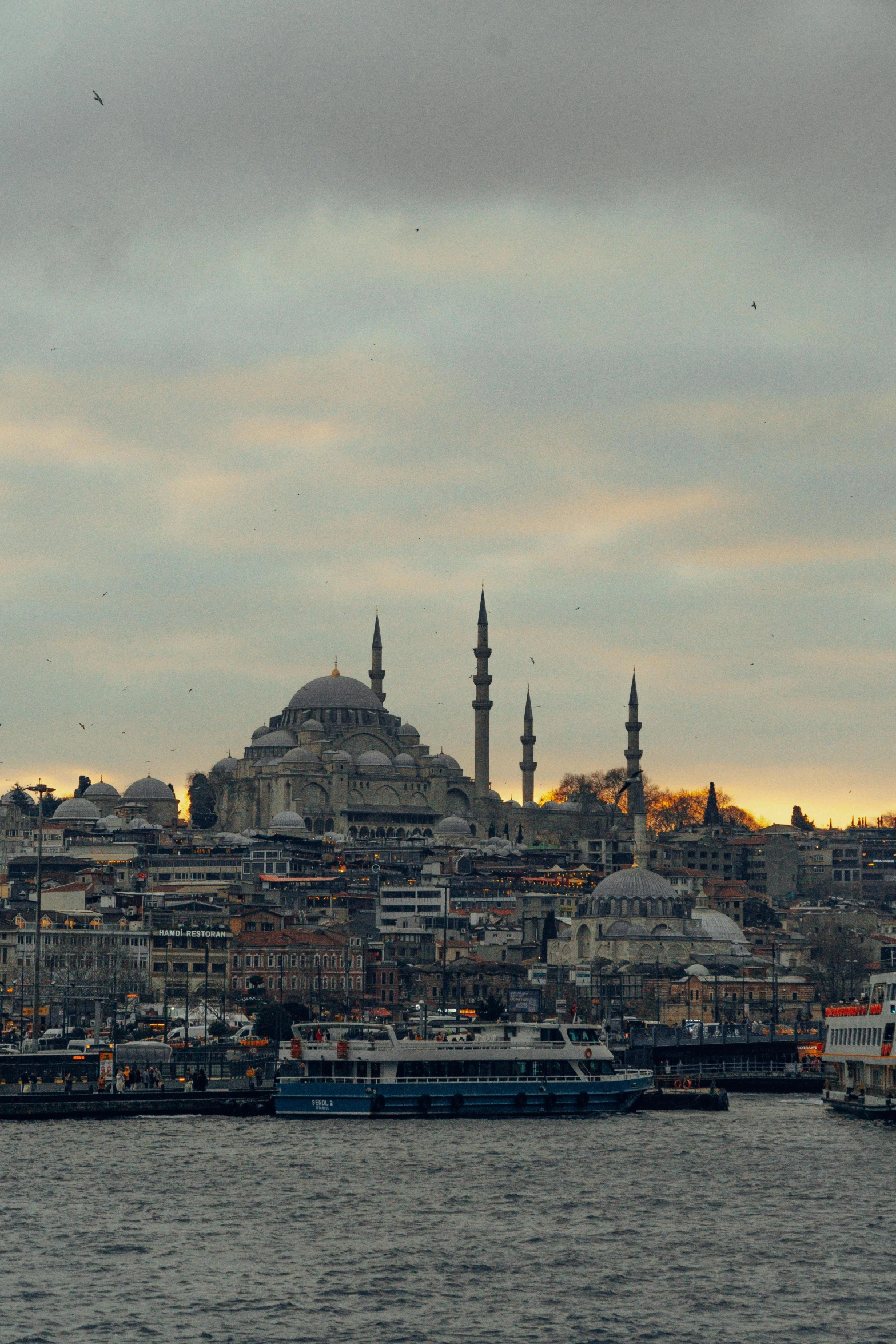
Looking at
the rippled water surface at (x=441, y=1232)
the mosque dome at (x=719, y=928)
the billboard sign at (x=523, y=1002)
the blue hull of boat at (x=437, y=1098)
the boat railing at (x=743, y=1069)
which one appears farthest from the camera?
the mosque dome at (x=719, y=928)

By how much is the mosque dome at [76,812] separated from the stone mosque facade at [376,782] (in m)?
9.52

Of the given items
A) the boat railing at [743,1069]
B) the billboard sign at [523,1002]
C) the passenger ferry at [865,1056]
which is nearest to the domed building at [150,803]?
the billboard sign at [523,1002]

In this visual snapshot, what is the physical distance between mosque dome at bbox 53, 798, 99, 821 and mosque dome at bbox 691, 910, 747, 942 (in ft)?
169

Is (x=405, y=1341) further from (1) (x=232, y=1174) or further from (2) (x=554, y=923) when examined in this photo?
Result: (2) (x=554, y=923)

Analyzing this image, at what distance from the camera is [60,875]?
502 ft

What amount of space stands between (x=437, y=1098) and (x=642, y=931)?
76.8 m

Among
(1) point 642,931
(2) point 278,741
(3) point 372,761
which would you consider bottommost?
(1) point 642,931

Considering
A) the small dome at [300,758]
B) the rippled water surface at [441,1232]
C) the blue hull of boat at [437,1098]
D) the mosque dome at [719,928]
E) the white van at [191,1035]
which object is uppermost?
the small dome at [300,758]

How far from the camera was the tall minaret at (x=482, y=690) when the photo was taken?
17162 centimetres

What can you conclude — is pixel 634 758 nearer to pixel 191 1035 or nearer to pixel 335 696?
pixel 335 696

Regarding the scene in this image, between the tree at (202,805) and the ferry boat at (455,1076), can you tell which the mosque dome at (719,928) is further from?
the ferry boat at (455,1076)

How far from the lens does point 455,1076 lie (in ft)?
223

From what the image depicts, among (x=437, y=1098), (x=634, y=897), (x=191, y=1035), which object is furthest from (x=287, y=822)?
(x=437, y=1098)

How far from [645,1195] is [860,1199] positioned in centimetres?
446
